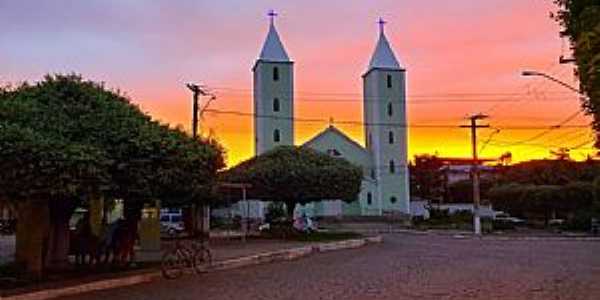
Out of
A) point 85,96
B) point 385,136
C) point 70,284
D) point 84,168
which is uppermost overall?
point 385,136

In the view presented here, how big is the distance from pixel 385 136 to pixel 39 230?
72237 mm

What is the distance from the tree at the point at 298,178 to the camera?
153 feet

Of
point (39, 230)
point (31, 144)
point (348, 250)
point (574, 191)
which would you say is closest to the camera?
point (31, 144)

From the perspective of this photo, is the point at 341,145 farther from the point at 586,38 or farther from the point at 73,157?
the point at 586,38

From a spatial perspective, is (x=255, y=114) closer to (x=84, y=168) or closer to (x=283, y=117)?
(x=283, y=117)

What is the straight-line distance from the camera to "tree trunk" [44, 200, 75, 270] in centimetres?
2272

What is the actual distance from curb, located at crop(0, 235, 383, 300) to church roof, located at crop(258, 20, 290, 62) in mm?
48719

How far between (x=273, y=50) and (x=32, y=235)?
72.4 meters

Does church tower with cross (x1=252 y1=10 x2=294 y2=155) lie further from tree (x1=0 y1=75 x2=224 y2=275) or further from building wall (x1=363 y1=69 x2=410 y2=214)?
tree (x1=0 y1=75 x2=224 y2=275)

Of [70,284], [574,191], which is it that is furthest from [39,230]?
[574,191]

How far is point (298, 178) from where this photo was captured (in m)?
46.6

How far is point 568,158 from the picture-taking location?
89.0 meters

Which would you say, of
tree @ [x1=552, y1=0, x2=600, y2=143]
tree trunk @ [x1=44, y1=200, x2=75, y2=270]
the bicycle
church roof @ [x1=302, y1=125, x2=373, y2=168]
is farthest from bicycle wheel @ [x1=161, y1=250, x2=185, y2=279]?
church roof @ [x1=302, y1=125, x2=373, y2=168]

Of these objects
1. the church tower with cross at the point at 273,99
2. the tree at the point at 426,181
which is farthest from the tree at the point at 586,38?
the tree at the point at 426,181
